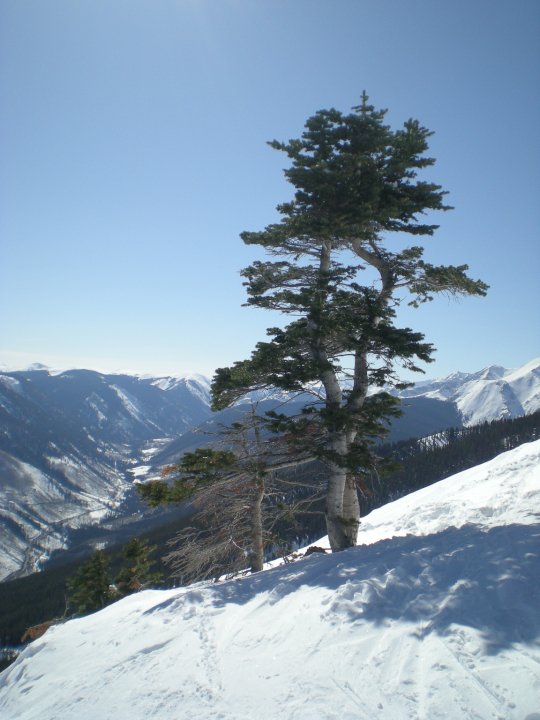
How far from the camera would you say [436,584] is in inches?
300

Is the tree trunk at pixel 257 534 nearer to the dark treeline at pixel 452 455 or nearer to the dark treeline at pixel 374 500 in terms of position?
the dark treeline at pixel 374 500

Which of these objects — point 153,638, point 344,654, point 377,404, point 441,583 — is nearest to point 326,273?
point 377,404

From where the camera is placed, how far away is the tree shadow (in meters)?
6.29

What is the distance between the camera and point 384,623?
6.71m

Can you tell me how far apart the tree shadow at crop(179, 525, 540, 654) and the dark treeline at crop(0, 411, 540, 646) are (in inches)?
3431

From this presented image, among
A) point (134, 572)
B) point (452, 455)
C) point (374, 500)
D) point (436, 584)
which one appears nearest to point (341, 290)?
point (436, 584)

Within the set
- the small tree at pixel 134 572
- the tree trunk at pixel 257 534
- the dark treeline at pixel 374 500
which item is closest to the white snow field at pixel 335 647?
the tree trunk at pixel 257 534

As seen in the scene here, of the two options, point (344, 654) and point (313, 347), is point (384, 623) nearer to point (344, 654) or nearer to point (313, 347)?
point (344, 654)

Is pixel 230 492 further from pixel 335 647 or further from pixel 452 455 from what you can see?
pixel 452 455

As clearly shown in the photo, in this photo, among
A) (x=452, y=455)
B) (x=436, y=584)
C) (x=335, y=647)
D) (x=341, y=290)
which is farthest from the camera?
(x=452, y=455)

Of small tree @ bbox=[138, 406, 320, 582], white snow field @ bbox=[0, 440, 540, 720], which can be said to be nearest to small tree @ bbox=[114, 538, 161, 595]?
small tree @ bbox=[138, 406, 320, 582]

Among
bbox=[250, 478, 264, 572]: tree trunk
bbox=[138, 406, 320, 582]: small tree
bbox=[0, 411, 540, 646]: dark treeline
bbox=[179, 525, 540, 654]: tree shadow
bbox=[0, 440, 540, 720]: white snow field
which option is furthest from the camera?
bbox=[0, 411, 540, 646]: dark treeline

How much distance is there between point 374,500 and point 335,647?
102086 millimetres

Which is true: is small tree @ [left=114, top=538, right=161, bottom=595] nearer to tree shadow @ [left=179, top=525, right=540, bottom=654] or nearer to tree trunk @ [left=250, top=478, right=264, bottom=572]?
tree trunk @ [left=250, top=478, right=264, bottom=572]
